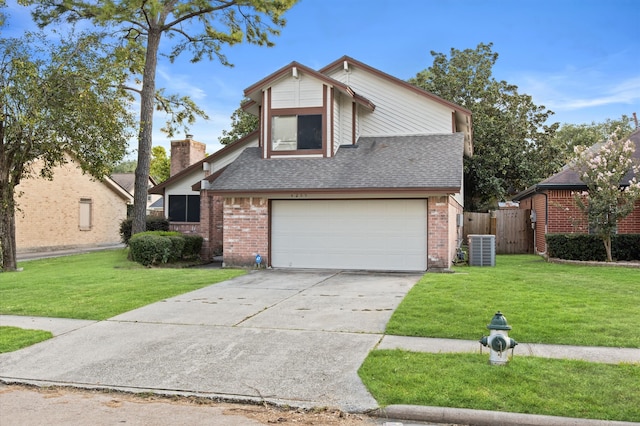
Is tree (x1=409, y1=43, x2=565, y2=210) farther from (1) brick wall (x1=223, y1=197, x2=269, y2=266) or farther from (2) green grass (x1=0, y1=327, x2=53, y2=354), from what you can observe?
(2) green grass (x1=0, y1=327, x2=53, y2=354)

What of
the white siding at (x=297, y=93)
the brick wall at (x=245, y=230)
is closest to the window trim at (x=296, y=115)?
the white siding at (x=297, y=93)

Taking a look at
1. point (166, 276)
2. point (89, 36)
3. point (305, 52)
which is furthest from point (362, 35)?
point (166, 276)

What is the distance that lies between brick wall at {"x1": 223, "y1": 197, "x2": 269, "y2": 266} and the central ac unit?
6349 millimetres

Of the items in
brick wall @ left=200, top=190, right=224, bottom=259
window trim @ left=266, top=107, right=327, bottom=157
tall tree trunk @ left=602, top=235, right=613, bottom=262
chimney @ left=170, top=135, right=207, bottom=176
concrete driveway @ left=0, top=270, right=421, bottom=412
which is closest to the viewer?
concrete driveway @ left=0, top=270, right=421, bottom=412

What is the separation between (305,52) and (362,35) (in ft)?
10.1

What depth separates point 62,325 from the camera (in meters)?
8.66

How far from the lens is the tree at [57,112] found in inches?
654

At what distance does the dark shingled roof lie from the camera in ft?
48.7

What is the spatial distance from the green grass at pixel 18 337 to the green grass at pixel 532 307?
5.10 meters

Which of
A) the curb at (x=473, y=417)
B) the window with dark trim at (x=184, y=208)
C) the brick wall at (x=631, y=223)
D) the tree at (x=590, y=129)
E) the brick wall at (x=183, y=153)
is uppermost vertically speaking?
the tree at (x=590, y=129)

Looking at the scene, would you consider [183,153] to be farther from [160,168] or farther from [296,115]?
[160,168]

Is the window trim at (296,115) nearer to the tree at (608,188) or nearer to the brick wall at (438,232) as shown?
the brick wall at (438,232)

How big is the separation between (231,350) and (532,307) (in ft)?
17.2

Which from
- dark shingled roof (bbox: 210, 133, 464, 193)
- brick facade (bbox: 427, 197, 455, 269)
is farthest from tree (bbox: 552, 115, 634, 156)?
brick facade (bbox: 427, 197, 455, 269)
